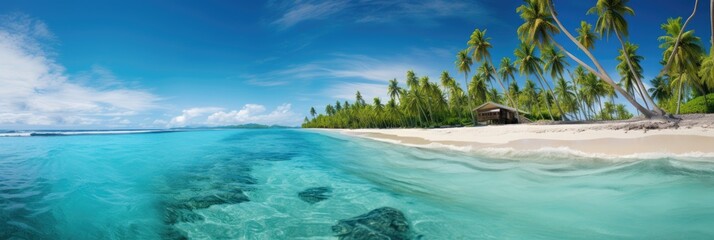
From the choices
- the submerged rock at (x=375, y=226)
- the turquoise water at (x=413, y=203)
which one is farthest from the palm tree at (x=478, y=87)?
the submerged rock at (x=375, y=226)

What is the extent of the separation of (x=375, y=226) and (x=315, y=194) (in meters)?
3.06

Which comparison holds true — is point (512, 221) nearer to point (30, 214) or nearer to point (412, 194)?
point (412, 194)

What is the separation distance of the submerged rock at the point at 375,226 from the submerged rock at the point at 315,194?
178cm

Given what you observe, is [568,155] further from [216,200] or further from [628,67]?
[628,67]

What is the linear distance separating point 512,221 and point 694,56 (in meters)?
34.5

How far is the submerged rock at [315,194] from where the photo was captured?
7.05 metres

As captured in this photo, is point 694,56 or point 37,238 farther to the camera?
point 694,56

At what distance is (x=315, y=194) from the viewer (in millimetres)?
7590

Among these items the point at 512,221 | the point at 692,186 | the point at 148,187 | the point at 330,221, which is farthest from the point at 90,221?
the point at 692,186

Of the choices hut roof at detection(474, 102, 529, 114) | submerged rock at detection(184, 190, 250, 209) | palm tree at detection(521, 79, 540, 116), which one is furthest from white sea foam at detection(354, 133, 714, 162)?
palm tree at detection(521, 79, 540, 116)

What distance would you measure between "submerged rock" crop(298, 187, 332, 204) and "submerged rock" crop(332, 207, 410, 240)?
1784 millimetres

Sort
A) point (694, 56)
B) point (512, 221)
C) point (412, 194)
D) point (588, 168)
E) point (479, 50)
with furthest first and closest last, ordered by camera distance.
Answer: point (479, 50)
point (694, 56)
point (588, 168)
point (412, 194)
point (512, 221)

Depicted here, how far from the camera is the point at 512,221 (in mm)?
5191

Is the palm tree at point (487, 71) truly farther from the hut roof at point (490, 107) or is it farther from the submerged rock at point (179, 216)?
the submerged rock at point (179, 216)
